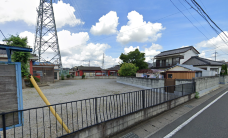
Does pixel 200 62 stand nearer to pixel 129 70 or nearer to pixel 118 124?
pixel 129 70

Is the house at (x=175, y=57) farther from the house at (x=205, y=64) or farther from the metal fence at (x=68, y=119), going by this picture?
the metal fence at (x=68, y=119)

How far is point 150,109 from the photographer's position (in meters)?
4.06

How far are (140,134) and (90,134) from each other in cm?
150

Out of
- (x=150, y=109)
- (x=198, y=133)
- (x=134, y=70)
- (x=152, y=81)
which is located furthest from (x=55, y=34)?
(x=198, y=133)

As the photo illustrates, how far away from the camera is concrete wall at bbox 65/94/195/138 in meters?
2.62

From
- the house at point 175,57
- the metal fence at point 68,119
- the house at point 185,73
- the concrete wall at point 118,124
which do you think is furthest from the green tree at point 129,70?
the concrete wall at point 118,124

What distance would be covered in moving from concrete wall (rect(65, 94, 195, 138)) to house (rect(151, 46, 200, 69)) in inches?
678

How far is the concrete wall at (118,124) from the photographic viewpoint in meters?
2.62

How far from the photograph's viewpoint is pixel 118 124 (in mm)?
3145

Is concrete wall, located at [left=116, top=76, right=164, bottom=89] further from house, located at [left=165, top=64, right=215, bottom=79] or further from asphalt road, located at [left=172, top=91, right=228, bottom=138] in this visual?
asphalt road, located at [left=172, top=91, right=228, bottom=138]

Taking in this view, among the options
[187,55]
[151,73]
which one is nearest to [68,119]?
[151,73]

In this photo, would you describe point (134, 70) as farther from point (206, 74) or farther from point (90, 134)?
point (90, 134)

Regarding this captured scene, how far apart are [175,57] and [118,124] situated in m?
20.3

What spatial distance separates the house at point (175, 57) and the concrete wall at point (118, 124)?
17224 millimetres
